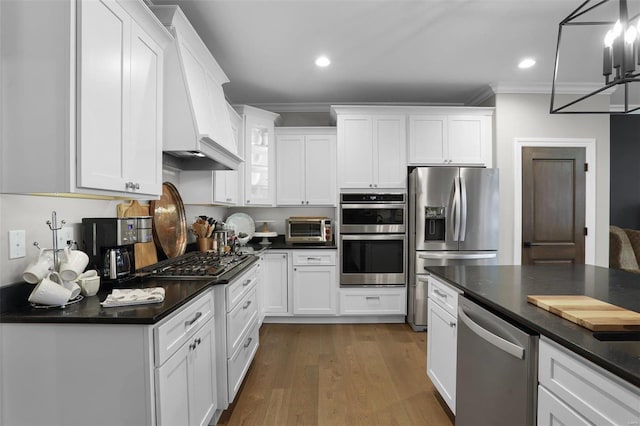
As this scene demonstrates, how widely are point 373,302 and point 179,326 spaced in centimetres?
268

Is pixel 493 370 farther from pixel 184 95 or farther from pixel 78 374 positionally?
pixel 184 95

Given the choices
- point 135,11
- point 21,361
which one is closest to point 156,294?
point 21,361

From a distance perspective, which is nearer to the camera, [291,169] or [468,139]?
[468,139]

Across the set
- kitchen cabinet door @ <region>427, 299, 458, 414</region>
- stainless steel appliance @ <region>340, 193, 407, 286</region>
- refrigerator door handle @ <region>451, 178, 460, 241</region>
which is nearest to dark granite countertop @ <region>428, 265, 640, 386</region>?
kitchen cabinet door @ <region>427, 299, 458, 414</region>

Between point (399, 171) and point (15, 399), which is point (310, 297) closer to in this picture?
point (399, 171)

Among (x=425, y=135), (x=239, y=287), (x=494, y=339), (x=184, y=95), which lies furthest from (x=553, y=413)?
(x=425, y=135)

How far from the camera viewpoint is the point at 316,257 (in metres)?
3.86

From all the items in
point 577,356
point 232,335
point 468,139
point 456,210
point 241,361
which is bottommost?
point 241,361

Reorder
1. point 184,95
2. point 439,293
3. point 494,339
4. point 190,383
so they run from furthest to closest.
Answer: point 439,293, point 184,95, point 190,383, point 494,339

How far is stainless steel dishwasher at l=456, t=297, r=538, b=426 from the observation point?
122cm

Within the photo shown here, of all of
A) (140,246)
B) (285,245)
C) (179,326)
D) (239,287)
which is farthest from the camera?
(285,245)

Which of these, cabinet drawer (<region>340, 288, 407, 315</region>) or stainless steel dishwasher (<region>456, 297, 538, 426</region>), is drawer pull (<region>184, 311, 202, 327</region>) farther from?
cabinet drawer (<region>340, 288, 407, 315</region>)

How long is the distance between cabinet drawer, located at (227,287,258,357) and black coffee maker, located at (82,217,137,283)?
0.72m

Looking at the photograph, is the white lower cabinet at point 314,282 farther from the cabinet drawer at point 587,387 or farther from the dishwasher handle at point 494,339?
the cabinet drawer at point 587,387
